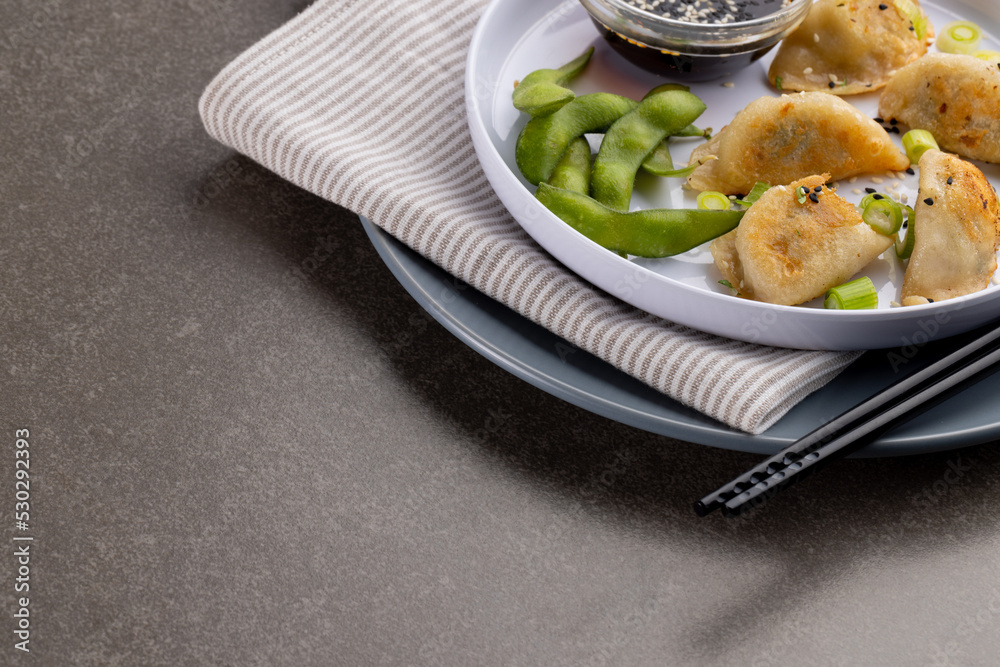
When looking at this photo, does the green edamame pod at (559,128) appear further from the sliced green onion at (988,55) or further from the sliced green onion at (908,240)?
the sliced green onion at (988,55)

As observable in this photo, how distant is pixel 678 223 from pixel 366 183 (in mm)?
692

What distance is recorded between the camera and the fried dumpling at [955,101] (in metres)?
2.28

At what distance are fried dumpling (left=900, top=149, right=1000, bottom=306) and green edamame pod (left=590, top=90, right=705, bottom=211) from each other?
590 millimetres

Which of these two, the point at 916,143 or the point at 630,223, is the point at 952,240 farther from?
the point at 630,223

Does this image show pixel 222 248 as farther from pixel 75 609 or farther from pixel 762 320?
pixel 762 320

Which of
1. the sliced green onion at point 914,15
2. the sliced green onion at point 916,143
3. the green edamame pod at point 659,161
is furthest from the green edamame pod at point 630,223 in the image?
the sliced green onion at point 914,15

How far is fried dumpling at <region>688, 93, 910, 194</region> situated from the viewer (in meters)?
2.20

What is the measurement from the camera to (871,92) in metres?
2.51

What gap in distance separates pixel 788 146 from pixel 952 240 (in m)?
0.45

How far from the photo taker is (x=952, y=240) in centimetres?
199

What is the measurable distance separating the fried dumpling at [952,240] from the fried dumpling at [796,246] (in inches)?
3.7

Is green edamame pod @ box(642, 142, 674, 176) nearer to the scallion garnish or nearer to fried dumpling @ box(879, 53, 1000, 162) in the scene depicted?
the scallion garnish

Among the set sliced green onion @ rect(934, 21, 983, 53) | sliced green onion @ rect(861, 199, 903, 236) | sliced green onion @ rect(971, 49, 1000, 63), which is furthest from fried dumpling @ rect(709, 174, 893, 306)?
sliced green onion @ rect(934, 21, 983, 53)

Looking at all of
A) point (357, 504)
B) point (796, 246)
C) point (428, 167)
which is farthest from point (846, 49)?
point (357, 504)
